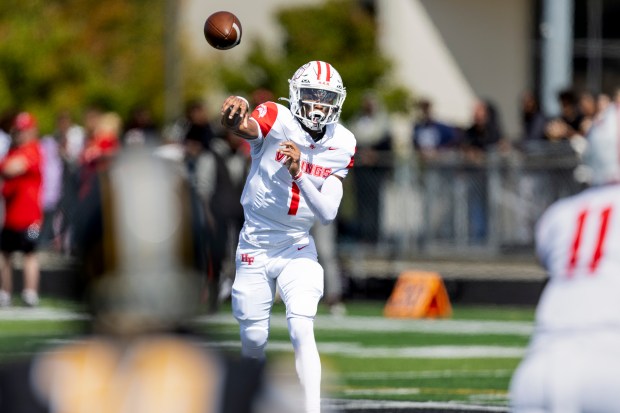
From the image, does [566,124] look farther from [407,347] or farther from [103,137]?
[103,137]

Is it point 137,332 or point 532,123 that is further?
point 532,123

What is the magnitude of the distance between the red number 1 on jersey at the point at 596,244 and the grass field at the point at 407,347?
11.2 feet

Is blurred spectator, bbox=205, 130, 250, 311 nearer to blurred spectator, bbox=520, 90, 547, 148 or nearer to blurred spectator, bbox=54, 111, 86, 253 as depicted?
blurred spectator, bbox=54, 111, 86, 253

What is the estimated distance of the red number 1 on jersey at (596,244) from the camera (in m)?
4.70

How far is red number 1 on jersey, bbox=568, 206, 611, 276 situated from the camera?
470cm

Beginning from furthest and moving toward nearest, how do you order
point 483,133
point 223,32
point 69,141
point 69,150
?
1. point 69,141
2. point 69,150
3. point 483,133
4. point 223,32

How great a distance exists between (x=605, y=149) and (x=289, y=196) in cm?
389

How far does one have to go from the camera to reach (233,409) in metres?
3.60

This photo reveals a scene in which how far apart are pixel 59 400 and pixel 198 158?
13.2m

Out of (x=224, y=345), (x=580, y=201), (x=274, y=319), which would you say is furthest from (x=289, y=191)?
(x=274, y=319)

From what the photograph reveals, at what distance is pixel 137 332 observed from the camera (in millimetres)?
3480

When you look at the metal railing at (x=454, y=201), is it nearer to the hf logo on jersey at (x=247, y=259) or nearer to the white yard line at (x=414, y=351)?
the white yard line at (x=414, y=351)

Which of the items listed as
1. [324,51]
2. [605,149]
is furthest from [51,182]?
[605,149]

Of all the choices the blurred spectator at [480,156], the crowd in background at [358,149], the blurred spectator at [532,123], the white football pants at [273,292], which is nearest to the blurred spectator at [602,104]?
the crowd in background at [358,149]
